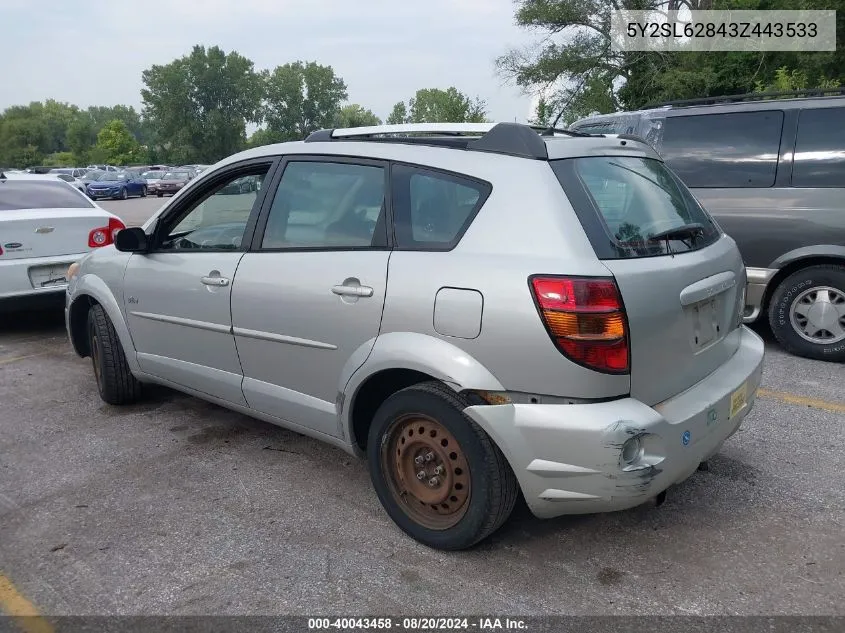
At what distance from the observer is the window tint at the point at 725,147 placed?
5.58 metres

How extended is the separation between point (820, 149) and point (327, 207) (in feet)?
13.2

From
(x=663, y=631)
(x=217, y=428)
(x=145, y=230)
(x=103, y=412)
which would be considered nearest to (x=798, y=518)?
(x=663, y=631)

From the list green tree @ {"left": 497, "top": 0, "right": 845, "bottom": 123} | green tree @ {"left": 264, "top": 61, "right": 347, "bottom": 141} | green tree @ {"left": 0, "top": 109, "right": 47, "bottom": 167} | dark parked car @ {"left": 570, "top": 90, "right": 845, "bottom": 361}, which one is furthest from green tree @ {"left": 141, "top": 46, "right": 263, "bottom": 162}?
dark parked car @ {"left": 570, "top": 90, "right": 845, "bottom": 361}

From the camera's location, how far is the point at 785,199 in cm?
545

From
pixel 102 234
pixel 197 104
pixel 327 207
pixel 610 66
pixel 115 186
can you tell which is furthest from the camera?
pixel 197 104

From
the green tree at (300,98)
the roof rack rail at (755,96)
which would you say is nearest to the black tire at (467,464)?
the roof rack rail at (755,96)

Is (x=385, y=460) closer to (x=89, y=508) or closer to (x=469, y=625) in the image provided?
(x=469, y=625)

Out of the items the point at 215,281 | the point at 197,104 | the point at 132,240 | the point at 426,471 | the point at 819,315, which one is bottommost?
the point at 819,315

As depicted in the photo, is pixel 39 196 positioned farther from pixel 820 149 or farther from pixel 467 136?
pixel 820 149

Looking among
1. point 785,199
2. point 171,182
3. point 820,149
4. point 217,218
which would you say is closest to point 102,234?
point 217,218

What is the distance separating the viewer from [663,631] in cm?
241

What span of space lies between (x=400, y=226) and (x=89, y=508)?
200cm

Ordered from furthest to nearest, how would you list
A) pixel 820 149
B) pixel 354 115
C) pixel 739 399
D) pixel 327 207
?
1. pixel 354 115
2. pixel 820 149
3. pixel 327 207
4. pixel 739 399

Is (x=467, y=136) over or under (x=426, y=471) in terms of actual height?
over
